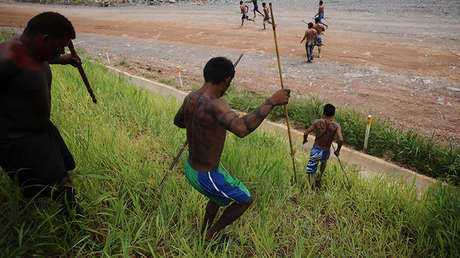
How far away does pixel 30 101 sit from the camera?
2107 millimetres

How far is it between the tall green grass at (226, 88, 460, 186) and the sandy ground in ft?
3.22

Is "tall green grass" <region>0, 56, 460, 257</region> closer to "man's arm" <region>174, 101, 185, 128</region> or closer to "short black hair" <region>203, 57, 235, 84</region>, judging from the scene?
"man's arm" <region>174, 101, 185, 128</region>

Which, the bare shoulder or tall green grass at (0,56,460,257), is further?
tall green grass at (0,56,460,257)

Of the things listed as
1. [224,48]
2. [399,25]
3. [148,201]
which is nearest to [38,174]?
[148,201]

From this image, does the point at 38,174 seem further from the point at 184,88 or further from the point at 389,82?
the point at 389,82

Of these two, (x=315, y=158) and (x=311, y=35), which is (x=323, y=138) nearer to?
(x=315, y=158)

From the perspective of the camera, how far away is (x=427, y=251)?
108 inches

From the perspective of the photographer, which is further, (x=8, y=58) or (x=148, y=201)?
(x=148, y=201)

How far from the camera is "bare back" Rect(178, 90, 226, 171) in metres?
2.25

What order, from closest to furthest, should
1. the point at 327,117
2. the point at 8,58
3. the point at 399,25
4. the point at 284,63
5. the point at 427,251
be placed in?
the point at 8,58 → the point at 427,251 → the point at 327,117 → the point at 284,63 → the point at 399,25

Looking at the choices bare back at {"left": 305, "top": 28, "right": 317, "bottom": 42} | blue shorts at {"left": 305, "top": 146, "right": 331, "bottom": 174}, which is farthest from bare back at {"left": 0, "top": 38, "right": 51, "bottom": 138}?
bare back at {"left": 305, "top": 28, "right": 317, "bottom": 42}

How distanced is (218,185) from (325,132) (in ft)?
6.37

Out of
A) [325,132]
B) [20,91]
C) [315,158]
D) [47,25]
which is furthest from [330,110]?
[20,91]

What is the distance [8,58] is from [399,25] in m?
16.6
